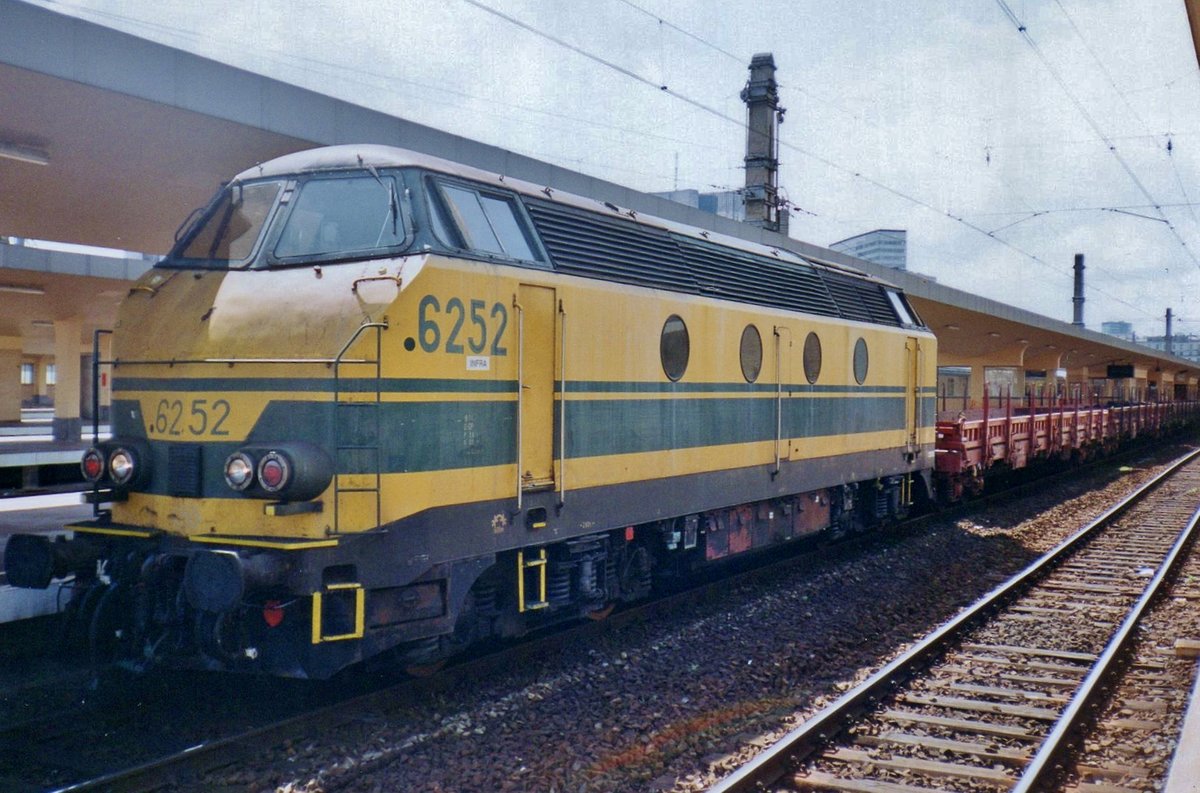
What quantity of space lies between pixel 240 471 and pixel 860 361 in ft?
28.9

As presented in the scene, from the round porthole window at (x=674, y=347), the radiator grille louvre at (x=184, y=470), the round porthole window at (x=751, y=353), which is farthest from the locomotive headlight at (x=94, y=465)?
the round porthole window at (x=751, y=353)

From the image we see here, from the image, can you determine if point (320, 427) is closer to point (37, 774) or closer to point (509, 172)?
point (37, 774)

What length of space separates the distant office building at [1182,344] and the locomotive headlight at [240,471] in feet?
284

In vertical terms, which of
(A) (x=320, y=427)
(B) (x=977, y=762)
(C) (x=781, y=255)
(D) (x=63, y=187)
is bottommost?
(B) (x=977, y=762)

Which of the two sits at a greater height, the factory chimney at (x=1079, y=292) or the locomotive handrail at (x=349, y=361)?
the factory chimney at (x=1079, y=292)

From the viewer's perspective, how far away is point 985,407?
18734 millimetres

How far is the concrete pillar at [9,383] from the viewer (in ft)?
132

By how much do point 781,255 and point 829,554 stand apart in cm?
424

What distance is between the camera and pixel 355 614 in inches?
238

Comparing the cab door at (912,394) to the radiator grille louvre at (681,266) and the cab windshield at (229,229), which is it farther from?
the cab windshield at (229,229)

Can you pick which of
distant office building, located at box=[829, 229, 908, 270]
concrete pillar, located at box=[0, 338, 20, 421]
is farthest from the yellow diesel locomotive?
distant office building, located at box=[829, 229, 908, 270]

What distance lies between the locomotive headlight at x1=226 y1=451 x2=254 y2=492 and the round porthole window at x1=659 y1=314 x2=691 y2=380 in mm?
3983

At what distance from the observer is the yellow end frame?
5.88m

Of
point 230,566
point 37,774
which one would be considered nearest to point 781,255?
point 230,566
